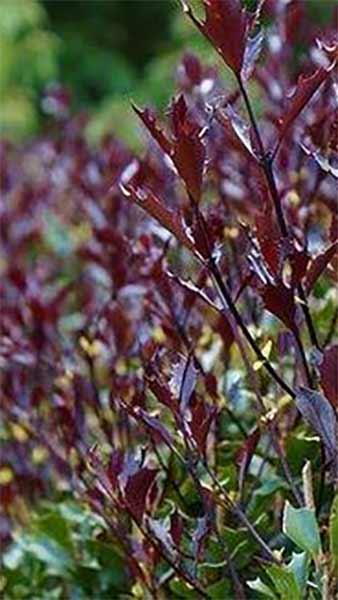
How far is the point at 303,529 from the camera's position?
4.26ft

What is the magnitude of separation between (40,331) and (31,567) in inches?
17.7

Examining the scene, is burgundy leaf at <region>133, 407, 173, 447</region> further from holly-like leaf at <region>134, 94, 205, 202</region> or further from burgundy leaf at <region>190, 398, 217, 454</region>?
holly-like leaf at <region>134, 94, 205, 202</region>

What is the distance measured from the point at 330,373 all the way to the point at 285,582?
0.20m

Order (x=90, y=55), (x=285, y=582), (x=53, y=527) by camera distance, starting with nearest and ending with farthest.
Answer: (x=285, y=582)
(x=53, y=527)
(x=90, y=55)

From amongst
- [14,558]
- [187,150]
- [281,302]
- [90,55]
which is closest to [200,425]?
[281,302]

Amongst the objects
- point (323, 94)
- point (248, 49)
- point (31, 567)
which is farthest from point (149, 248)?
point (248, 49)

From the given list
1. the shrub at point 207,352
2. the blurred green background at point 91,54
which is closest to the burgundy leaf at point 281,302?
the shrub at point 207,352

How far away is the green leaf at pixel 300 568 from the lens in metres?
1.32

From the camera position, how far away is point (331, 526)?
4.29 ft

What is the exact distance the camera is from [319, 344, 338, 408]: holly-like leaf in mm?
1305

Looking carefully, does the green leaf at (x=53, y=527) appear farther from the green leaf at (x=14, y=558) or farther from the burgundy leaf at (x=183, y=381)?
the burgundy leaf at (x=183, y=381)

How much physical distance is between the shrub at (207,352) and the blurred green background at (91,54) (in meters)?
5.91

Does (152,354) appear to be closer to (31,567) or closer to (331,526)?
(331,526)

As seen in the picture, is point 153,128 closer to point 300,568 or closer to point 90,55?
point 300,568
